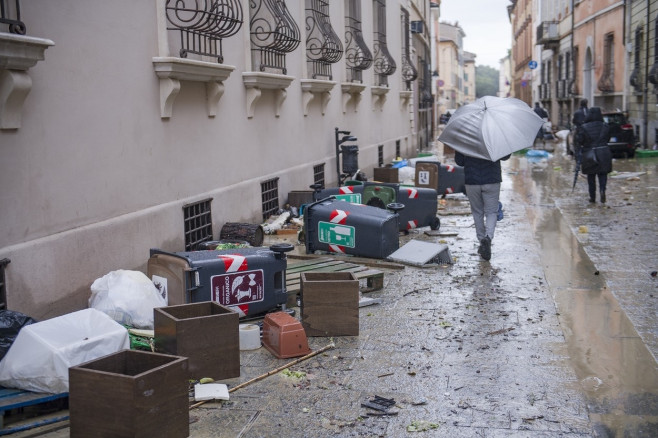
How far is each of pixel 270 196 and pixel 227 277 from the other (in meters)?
5.67

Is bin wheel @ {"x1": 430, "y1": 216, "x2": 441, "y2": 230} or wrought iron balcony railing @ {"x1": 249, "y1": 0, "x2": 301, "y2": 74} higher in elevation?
wrought iron balcony railing @ {"x1": 249, "y1": 0, "x2": 301, "y2": 74}

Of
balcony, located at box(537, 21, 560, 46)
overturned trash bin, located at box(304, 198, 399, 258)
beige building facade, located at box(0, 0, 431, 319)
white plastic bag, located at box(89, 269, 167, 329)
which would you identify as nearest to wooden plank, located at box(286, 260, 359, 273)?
overturned trash bin, located at box(304, 198, 399, 258)

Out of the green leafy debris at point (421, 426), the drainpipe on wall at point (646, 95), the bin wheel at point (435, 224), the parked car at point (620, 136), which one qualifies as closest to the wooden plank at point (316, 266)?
the bin wheel at point (435, 224)

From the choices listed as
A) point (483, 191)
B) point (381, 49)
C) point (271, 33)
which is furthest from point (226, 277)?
point (381, 49)

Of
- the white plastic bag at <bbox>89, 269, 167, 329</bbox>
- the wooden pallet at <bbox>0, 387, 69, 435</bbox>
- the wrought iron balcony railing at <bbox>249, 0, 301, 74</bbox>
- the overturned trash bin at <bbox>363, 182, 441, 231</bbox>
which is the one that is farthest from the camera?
the overturned trash bin at <bbox>363, 182, 441, 231</bbox>

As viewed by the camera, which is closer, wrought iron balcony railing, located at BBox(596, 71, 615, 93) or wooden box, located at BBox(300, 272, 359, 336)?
wooden box, located at BBox(300, 272, 359, 336)

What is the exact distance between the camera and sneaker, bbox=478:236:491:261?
8852mm

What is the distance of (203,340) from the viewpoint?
16.1 ft

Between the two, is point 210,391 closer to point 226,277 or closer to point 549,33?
point 226,277

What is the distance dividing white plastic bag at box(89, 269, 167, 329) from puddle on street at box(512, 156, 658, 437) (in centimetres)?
317

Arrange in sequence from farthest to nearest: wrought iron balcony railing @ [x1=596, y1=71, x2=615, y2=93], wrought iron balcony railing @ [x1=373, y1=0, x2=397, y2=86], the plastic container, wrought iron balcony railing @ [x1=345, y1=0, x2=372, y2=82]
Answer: wrought iron balcony railing @ [x1=596, y1=71, x2=615, y2=93] < wrought iron balcony railing @ [x1=373, y1=0, x2=397, y2=86] < wrought iron balcony railing @ [x1=345, y1=0, x2=372, y2=82] < the plastic container

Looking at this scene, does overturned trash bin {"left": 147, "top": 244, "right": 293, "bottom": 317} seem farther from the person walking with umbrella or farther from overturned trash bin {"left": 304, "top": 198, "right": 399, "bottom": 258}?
the person walking with umbrella

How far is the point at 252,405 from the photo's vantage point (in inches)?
180

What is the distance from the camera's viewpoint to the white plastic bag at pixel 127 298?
567cm
